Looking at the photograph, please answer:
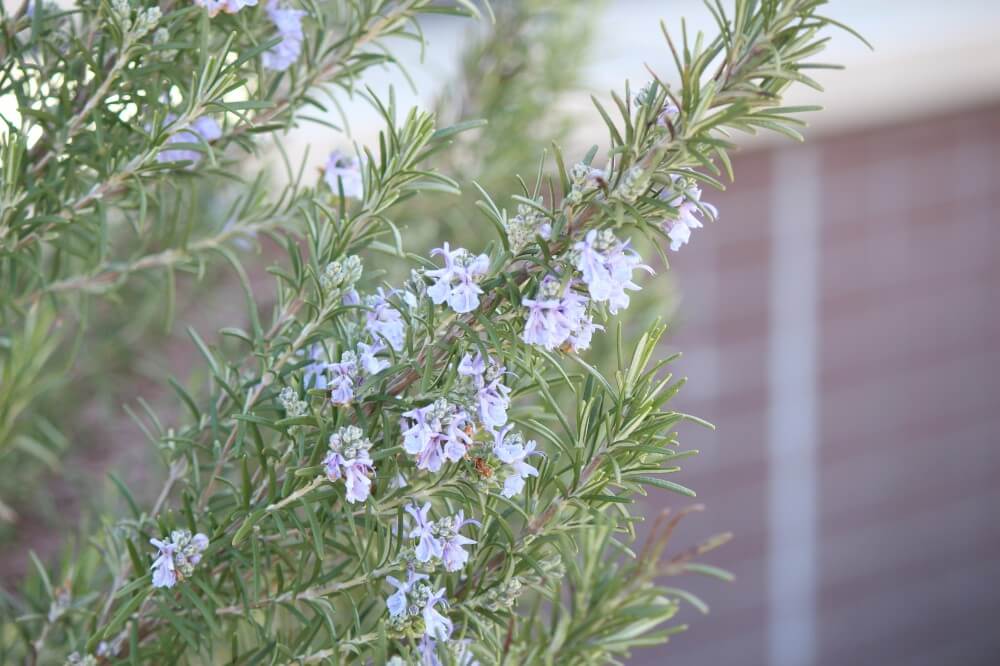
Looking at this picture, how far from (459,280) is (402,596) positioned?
0.70 feet

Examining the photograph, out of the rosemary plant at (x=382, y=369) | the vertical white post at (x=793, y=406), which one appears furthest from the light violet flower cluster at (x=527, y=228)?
the vertical white post at (x=793, y=406)

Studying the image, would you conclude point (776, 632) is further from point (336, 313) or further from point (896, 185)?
point (336, 313)

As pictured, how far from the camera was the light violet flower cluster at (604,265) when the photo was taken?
0.61 metres

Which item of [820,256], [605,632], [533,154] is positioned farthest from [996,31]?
[605,632]

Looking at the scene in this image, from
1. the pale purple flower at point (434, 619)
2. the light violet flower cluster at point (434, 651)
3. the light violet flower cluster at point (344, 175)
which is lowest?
the light violet flower cluster at point (434, 651)

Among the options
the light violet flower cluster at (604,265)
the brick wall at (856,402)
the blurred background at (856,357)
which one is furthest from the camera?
the brick wall at (856,402)

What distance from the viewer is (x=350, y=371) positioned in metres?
0.69

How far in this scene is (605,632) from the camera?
0.88 m

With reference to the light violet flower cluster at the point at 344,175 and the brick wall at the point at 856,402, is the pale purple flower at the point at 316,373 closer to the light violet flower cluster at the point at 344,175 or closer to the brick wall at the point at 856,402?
the light violet flower cluster at the point at 344,175

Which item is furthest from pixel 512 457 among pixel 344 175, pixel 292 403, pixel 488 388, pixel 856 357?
pixel 856 357

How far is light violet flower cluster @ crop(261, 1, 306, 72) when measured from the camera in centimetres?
87

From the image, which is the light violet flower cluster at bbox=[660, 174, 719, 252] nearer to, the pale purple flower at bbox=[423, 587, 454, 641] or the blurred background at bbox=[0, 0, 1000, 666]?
the pale purple flower at bbox=[423, 587, 454, 641]

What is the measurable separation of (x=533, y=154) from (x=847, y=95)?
242 cm

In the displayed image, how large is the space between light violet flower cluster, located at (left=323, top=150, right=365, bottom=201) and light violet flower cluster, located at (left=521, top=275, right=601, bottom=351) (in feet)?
0.96
